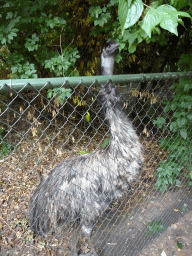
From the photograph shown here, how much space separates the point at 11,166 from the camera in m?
3.78

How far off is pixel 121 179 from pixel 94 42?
2545 mm

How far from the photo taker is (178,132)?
2549 millimetres

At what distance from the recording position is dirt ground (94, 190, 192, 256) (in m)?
2.30

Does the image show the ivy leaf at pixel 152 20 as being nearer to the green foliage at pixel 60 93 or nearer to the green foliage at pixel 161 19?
the green foliage at pixel 161 19

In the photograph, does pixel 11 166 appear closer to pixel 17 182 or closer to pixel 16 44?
pixel 17 182

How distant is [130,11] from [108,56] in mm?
1378

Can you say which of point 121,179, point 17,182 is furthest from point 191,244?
Result: point 17,182

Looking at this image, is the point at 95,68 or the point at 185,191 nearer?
the point at 185,191

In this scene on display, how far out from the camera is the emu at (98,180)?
2.25 metres

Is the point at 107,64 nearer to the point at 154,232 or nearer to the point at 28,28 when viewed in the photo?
the point at 28,28

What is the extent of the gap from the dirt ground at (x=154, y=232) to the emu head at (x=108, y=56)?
66.5 inches

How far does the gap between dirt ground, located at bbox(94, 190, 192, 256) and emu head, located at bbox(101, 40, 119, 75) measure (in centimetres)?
169

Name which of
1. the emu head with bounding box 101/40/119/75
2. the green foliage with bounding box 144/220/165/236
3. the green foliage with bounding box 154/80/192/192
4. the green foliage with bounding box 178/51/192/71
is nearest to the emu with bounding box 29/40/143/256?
the emu head with bounding box 101/40/119/75

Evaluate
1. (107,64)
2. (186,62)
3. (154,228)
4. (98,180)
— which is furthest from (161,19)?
(154,228)
